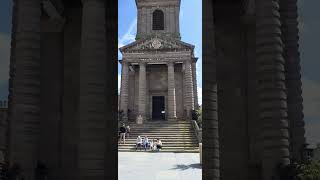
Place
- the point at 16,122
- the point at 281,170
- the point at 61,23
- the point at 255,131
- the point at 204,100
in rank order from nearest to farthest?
the point at 281,170, the point at 16,122, the point at 204,100, the point at 255,131, the point at 61,23

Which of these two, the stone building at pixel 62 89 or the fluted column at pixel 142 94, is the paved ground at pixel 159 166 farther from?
the fluted column at pixel 142 94

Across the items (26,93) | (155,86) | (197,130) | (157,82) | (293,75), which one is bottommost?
(197,130)

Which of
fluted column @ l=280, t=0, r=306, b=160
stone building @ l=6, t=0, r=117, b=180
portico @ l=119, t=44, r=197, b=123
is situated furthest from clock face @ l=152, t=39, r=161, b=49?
fluted column @ l=280, t=0, r=306, b=160

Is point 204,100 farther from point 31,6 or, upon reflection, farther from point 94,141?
point 31,6

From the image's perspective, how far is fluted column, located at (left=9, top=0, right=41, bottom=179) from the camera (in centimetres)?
1442

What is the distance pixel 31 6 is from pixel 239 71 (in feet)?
29.5

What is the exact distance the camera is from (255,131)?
18938 millimetres

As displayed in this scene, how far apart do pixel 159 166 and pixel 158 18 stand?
4105 centimetres

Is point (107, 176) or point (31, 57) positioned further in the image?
point (107, 176)

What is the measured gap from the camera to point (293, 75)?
617 inches

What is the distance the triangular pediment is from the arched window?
11.7 feet

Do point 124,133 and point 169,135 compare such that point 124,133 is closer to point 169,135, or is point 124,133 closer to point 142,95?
point 169,135

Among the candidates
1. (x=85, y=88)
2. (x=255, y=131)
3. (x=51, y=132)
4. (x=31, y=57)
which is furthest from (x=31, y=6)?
(x=255, y=131)

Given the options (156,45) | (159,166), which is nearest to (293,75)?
(159,166)
